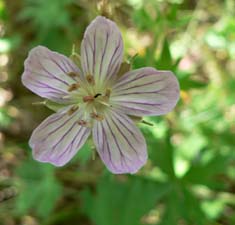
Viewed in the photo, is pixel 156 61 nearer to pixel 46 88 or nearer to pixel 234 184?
pixel 46 88

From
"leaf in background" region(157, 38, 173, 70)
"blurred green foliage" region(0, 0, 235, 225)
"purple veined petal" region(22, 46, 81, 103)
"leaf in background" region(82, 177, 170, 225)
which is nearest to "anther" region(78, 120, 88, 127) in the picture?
"purple veined petal" region(22, 46, 81, 103)

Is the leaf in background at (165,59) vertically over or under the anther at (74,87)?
under

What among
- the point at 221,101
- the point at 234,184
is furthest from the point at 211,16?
the point at 234,184

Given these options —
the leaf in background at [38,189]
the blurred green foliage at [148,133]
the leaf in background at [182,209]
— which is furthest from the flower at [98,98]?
the leaf in background at [38,189]

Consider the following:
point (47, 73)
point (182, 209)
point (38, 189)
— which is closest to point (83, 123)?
point (47, 73)

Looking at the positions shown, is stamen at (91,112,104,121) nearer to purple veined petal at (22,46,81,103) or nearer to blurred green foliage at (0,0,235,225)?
purple veined petal at (22,46,81,103)

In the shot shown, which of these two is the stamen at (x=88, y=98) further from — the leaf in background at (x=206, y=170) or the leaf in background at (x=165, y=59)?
the leaf in background at (x=206, y=170)
